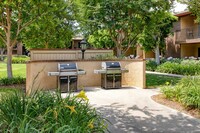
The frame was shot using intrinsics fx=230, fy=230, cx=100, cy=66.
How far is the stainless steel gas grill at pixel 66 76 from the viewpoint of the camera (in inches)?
391

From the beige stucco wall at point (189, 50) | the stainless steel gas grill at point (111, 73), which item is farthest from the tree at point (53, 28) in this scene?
the beige stucco wall at point (189, 50)

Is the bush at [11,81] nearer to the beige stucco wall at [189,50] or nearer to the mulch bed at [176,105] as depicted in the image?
the mulch bed at [176,105]

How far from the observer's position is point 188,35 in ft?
80.7

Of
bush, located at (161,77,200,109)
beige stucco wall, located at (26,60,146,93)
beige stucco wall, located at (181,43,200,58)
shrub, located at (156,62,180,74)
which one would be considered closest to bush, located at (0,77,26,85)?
beige stucco wall, located at (26,60,146,93)

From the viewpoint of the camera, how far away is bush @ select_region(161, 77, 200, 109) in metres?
7.05

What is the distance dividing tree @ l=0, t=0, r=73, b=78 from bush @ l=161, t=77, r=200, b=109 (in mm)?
6872

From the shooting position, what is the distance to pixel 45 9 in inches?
450

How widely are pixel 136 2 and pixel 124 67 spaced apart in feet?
16.5

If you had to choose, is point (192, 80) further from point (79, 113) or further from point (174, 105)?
point (79, 113)

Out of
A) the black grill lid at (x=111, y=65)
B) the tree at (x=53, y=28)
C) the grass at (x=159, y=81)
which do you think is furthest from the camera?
the tree at (x=53, y=28)

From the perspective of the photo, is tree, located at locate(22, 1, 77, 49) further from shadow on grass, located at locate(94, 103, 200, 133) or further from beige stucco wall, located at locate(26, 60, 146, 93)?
shadow on grass, located at locate(94, 103, 200, 133)

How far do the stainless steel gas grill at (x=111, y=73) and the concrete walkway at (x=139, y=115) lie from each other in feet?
5.20

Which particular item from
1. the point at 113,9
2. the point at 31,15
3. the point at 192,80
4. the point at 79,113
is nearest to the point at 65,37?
the point at 113,9

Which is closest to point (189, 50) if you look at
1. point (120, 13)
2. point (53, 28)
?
point (120, 13)
